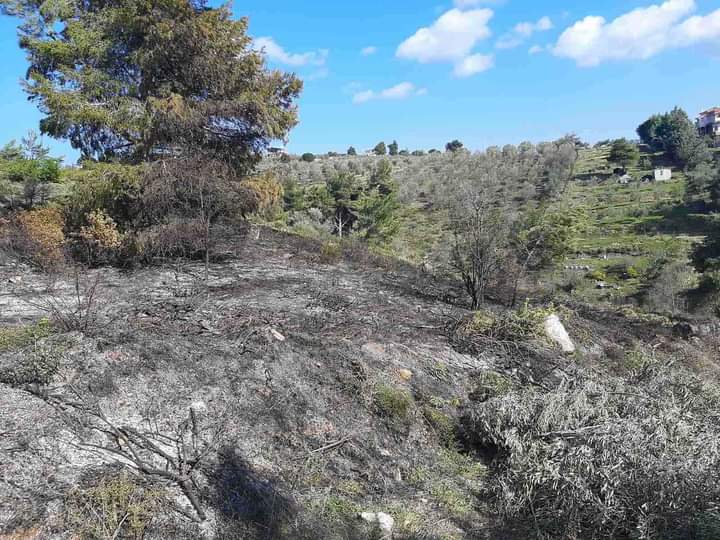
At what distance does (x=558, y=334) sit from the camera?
6.68 meters

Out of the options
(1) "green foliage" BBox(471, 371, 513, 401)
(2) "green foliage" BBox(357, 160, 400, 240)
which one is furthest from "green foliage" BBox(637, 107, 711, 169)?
(1) "green foliage" BBox(471, 371, 513, 401)

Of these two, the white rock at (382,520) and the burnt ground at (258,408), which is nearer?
the burnt ground at (258,408)

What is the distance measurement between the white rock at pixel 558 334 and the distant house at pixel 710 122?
203ft

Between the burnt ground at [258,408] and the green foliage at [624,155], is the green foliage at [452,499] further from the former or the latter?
the green foliage at [624,155]

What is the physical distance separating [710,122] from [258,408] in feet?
233

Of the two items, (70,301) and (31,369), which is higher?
(70,301)

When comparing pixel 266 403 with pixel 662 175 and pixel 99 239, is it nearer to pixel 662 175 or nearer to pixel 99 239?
pixel 99 239

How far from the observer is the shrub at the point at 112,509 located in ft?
8.16

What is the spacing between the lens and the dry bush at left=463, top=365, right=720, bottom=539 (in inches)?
119

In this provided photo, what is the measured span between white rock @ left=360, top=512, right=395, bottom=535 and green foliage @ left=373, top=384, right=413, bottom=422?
120 cm

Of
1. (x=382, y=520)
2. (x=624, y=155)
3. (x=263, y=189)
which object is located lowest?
(x=382, y=520)

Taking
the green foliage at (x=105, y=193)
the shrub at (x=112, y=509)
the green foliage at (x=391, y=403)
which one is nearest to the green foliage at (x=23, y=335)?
the shrub at (x=112, y=509)

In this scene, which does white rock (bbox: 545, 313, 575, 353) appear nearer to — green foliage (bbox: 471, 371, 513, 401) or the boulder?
green foliage (bbox: 471, 371, 513, 401)

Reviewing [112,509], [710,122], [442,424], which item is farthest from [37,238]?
[710,122]
